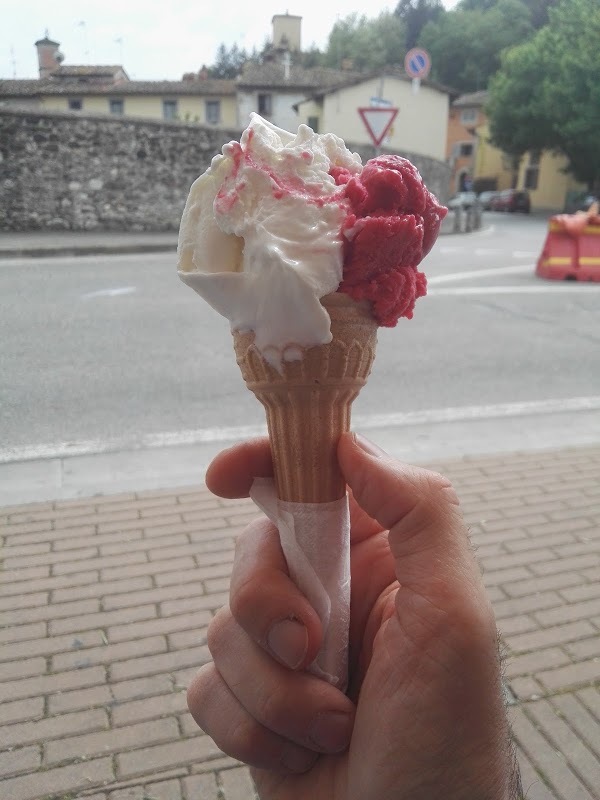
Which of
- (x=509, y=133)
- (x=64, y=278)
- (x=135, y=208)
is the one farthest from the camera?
(x=509, y=133)

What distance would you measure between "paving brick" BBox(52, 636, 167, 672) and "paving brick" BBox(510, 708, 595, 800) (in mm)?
1422

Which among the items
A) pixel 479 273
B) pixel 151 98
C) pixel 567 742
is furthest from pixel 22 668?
pixel 151 98

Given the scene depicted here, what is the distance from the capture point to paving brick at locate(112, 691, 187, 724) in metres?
2.36

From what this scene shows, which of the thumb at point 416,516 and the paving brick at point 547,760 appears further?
the paving brick at point 547,760

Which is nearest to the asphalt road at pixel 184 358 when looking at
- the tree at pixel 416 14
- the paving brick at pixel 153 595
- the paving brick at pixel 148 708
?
the paving brick at pixel 153 595

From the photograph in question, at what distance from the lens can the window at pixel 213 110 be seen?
165 feet

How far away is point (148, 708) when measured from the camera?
7.90 feet

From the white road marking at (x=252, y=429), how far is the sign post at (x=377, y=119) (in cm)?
963

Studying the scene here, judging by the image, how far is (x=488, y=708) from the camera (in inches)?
52.2

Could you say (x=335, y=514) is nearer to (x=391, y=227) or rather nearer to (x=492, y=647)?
(x=492, y=647)

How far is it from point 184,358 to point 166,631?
4.13 metres

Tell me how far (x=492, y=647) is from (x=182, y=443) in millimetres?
3623

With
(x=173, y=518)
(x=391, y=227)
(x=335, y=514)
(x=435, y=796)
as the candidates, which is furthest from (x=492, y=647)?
(x=173, y=518)

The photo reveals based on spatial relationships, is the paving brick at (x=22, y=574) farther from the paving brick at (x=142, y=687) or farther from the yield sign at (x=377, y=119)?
the yield sign at (x=377, y=119)
